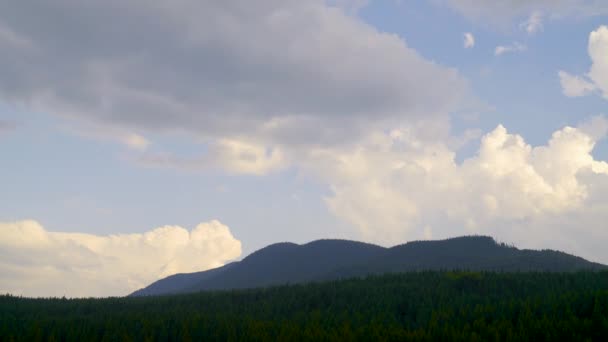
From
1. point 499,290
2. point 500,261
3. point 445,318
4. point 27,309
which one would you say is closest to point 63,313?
point 27,309

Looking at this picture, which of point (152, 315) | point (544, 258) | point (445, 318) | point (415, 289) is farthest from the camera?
point (544, 258)

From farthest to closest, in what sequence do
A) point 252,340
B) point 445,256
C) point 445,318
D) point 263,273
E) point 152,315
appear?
1. point 263,273
2. point 445,256
3. point 152,315
4. point 445,318
5. point 252,340

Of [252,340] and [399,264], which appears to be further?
[399,264]

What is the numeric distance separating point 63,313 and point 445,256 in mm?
118668

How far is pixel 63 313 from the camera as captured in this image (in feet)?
144

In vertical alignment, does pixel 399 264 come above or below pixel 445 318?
above

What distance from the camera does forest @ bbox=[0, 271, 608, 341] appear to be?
2244 cm

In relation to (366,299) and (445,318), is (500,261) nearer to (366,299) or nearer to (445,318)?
(366,299)

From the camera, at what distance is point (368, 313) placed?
31641mm

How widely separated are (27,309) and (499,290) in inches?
1555

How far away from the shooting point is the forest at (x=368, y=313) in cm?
2244

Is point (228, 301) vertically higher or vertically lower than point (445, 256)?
lower

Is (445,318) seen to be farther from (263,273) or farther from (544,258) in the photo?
(263,273)

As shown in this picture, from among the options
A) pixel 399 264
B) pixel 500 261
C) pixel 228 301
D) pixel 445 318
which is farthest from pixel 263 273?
pixel 445 318
